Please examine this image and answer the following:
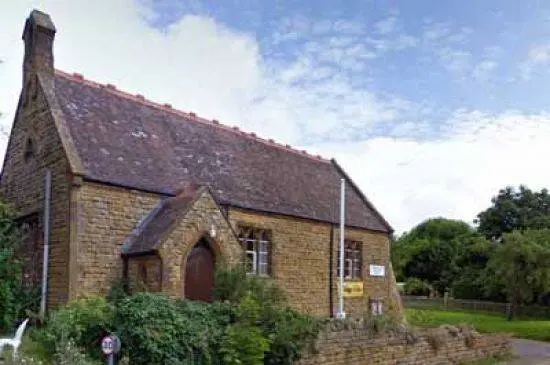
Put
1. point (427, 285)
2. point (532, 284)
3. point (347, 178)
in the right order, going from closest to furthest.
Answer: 1. point (347, 178)
2. point (532, 284)
3. point (427, 285)

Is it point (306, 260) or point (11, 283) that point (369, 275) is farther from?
point (11, 283)

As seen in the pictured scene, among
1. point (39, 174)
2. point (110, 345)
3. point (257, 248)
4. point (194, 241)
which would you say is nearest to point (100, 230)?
point (194, 241)

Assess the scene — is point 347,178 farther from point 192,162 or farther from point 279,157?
point 192,162

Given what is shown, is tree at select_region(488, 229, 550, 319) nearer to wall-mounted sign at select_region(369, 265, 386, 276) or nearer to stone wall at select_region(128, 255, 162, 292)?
wall-mounted sign at select_region(369, 265, 386, 276)

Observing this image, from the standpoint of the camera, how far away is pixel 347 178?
30.1 m

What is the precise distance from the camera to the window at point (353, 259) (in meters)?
25.9

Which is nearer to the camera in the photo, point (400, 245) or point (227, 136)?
point (227, 136)

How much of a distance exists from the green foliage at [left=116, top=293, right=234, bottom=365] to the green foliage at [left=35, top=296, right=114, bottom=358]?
1.12 ft

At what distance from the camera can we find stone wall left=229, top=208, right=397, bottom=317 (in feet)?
72.2

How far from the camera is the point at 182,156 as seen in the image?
827 inches

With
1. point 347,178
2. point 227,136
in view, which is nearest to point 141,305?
point 227,136

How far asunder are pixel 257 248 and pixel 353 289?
19.5 feet

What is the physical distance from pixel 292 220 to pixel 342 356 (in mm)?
8484

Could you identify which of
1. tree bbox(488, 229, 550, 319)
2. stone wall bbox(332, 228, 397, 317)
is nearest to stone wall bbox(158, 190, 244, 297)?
stone wall bbox(332, 228, 397, 317)
